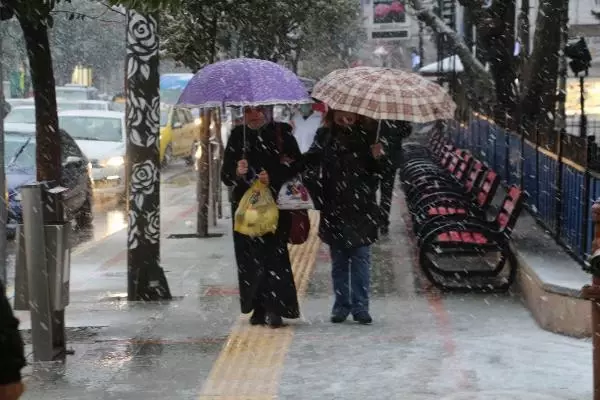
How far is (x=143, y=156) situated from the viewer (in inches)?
375

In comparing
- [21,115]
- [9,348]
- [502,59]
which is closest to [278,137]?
[9,348]

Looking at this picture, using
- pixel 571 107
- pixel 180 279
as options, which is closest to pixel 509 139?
pixel 180 279

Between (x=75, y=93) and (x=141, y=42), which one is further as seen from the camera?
(x=75, y=93)

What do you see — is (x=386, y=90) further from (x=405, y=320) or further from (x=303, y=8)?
(x=303, y=8)

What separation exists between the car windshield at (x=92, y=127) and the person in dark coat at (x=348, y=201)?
1548 centimetres

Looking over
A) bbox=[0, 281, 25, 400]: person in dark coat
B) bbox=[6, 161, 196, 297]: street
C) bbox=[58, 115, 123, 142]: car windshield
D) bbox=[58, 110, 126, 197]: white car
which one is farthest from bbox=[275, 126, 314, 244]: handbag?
bbox=[58, 115, 123, 142]: car windshield

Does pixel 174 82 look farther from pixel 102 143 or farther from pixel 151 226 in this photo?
pixel 151 226

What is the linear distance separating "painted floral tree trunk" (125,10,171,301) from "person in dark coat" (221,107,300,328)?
4.58 ft

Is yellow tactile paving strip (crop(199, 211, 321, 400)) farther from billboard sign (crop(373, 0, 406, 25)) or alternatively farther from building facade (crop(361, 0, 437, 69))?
billboard sign (crop(373, 0, 406, 25))

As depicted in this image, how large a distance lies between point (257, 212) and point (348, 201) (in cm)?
69

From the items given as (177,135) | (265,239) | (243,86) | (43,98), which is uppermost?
(243,86)

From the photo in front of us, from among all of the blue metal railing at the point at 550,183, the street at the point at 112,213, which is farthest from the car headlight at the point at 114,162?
the blue metal railing at the point at 550,183

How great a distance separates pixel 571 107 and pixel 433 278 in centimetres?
3364

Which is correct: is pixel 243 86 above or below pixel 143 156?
above
